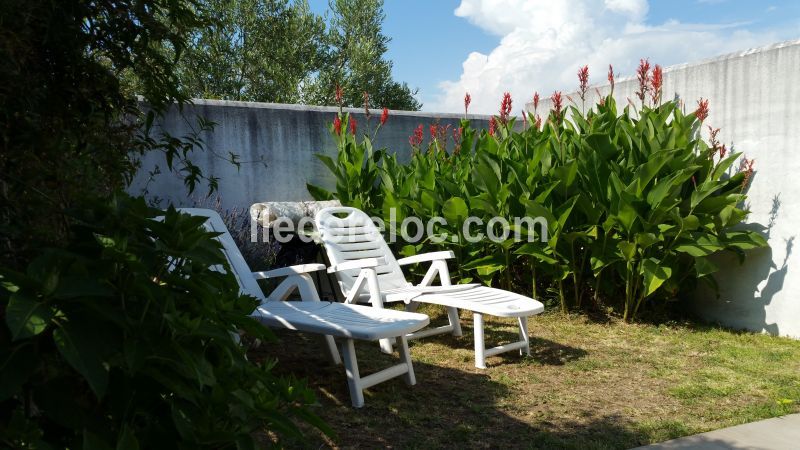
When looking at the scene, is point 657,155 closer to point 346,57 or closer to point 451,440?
point 451,440

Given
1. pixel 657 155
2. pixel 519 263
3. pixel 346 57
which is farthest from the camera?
pixel 346 57

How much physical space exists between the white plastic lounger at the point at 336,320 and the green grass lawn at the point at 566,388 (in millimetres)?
129

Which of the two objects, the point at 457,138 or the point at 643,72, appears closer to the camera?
the point at 643,72

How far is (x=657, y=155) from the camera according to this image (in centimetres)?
480

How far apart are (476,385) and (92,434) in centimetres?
301

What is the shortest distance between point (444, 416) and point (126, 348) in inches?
97.2

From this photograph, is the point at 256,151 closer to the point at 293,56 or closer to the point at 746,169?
the point at 746,169

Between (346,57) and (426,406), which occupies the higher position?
(346,57)

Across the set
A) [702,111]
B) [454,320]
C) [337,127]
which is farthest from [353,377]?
[702,111]

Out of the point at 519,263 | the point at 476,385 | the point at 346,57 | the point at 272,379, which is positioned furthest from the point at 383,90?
the point at 272,379

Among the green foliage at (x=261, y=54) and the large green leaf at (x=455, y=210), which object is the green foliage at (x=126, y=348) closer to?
the large green leaf at (x=455, y=210)

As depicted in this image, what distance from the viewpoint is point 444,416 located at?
336 centimetres

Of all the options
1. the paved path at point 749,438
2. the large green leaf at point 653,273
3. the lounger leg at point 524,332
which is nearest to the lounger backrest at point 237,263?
the lounger leg at point 524,332

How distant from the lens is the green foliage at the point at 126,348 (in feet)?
3.48
